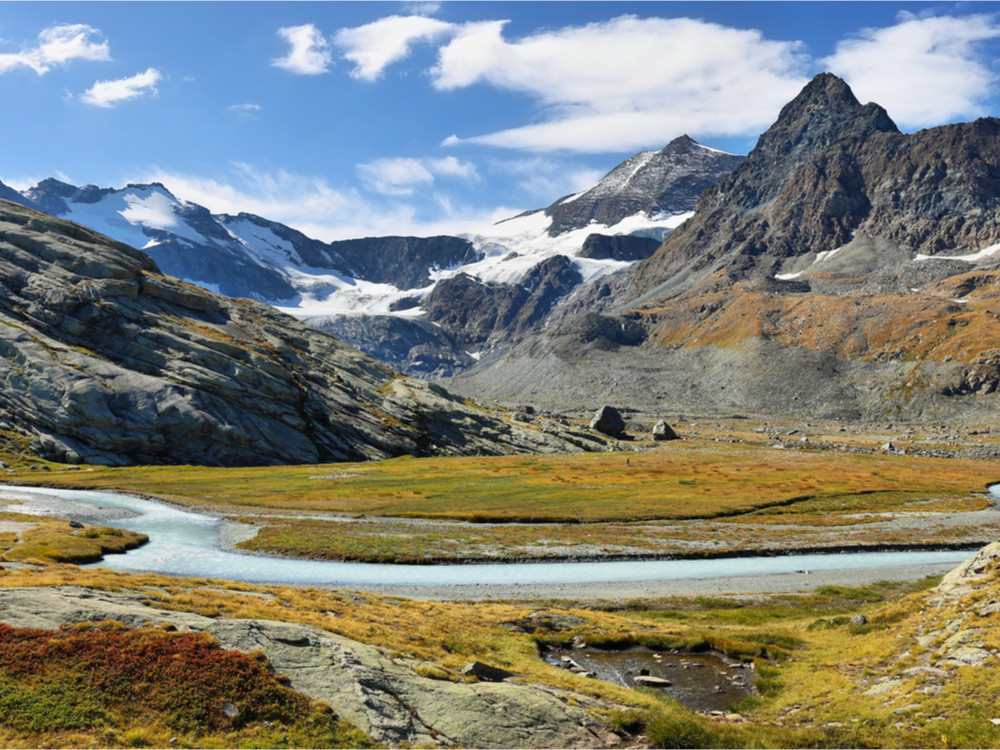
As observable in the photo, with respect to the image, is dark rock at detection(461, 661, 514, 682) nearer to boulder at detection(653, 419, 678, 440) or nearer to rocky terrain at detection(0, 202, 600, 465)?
rocky terrain at detection(0, 202, 600, 465)

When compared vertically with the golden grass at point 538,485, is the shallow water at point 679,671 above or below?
above

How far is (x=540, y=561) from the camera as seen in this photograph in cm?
5762

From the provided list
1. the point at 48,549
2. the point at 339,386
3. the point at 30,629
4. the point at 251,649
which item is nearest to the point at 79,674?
the point at 30,629

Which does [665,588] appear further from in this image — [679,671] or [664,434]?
[664,434]

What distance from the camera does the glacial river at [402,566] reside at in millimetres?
48625

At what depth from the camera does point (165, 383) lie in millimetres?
121438

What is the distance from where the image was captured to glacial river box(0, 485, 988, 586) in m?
48.6

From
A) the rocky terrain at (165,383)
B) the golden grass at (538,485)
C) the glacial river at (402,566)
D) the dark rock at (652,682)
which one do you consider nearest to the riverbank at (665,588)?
the glacial river at (402,566)

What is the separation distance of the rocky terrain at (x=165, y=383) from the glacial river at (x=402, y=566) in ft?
167

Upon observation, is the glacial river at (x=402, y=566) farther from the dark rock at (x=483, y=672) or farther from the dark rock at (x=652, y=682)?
the dark rock at (x=483, y=672)

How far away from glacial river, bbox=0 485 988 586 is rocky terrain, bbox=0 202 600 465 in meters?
51.0

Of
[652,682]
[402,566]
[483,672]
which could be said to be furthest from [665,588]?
[483,672]

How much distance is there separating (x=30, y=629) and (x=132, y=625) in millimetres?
2878

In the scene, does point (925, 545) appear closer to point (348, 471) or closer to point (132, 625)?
point (132, 625)
